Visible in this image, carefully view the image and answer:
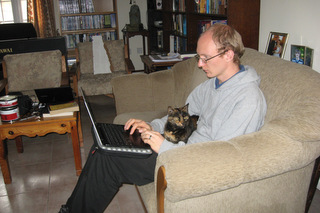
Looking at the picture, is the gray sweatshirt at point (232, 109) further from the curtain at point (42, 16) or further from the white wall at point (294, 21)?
the curtain at point (42, 16)

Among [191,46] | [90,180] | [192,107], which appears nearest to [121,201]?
[90,180]

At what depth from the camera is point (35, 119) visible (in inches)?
81.0

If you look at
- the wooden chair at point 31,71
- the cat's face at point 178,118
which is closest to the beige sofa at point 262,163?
the cat's face at point 178,118

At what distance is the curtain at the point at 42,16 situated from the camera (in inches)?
181

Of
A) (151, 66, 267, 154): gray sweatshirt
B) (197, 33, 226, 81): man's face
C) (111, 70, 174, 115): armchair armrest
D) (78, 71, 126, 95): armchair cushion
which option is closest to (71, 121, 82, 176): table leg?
(111, 70, 174, 115): armchair armrest

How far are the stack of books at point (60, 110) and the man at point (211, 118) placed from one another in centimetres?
77

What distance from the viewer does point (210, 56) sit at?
4.41 ft

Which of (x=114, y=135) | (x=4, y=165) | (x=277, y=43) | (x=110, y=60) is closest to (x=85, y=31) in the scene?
(x=110, y=60)

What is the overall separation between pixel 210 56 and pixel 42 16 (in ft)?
13.7

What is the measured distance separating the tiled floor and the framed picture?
97 cm

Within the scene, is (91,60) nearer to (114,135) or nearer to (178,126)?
(114,135)

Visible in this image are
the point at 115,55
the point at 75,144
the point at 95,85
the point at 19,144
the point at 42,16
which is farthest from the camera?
the point at 42,16

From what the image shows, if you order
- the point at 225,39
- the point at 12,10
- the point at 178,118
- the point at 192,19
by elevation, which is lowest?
the point at 178,118

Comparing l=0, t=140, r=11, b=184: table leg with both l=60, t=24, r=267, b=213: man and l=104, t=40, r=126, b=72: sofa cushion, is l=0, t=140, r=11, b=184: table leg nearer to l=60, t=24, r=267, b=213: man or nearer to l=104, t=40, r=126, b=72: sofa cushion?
l=60, t=24, r=267, b=213: man
